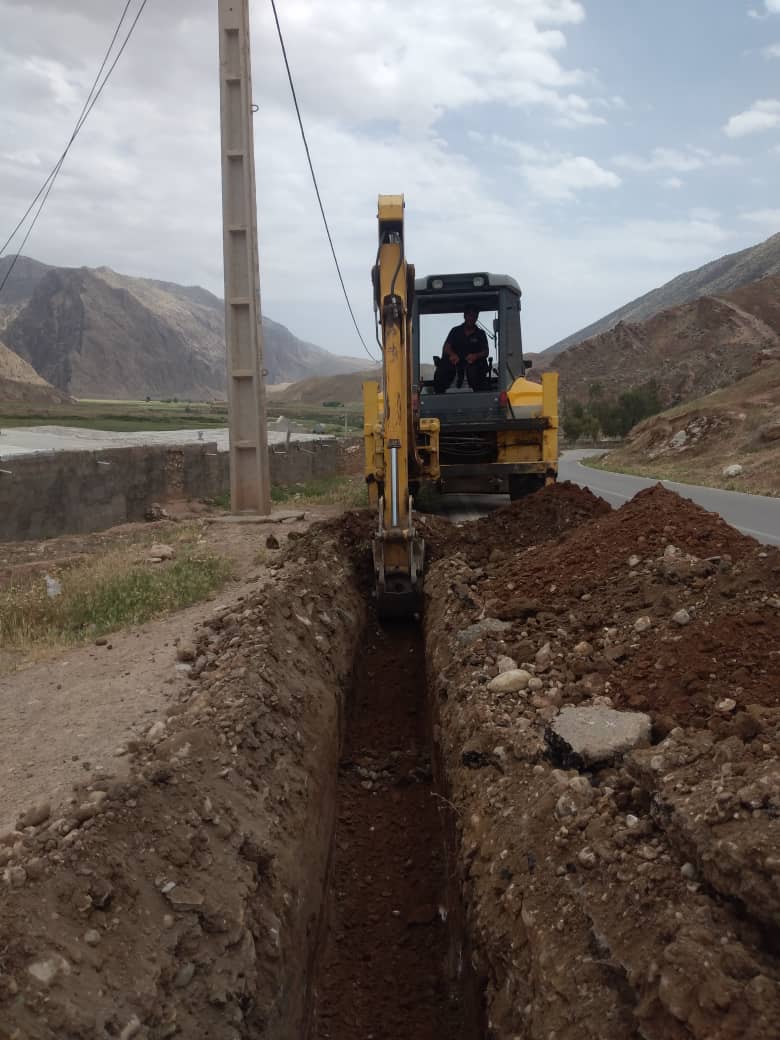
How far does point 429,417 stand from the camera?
1114 cm

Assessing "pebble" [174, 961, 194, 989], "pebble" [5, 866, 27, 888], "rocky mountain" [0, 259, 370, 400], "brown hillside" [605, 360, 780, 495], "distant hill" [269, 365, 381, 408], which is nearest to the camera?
"pebble" [5, 866, 27, 888]

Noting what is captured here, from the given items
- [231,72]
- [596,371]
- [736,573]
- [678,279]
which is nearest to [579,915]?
A: [736,573]

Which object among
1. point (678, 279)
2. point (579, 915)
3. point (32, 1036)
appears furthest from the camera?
point (678, 279)

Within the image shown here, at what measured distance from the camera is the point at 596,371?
72.8 meters

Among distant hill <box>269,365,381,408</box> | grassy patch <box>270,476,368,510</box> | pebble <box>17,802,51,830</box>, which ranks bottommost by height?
pebble <box>17,802,51,830</box>

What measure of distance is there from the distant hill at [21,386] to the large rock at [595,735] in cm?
5435

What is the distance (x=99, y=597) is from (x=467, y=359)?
20.0ft

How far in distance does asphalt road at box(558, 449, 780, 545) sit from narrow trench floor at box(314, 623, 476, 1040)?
5.99m

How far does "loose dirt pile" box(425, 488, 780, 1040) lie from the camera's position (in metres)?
2.68

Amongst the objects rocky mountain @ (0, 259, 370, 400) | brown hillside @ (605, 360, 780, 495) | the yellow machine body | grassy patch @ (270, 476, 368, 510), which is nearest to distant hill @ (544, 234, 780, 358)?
brown hillside @ (605, 360, 780, 495)

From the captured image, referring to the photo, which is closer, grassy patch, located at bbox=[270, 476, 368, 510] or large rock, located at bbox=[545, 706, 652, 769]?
large rock, located at bbox=[545, 706, 652, 769]

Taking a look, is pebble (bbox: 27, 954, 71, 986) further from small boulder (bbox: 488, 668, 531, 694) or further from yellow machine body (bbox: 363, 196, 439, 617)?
yellow machine body (bbox: 363, 196, 439, 617)

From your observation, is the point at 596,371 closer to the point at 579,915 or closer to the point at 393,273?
the point at 393,273

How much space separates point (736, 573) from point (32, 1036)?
443 cm
